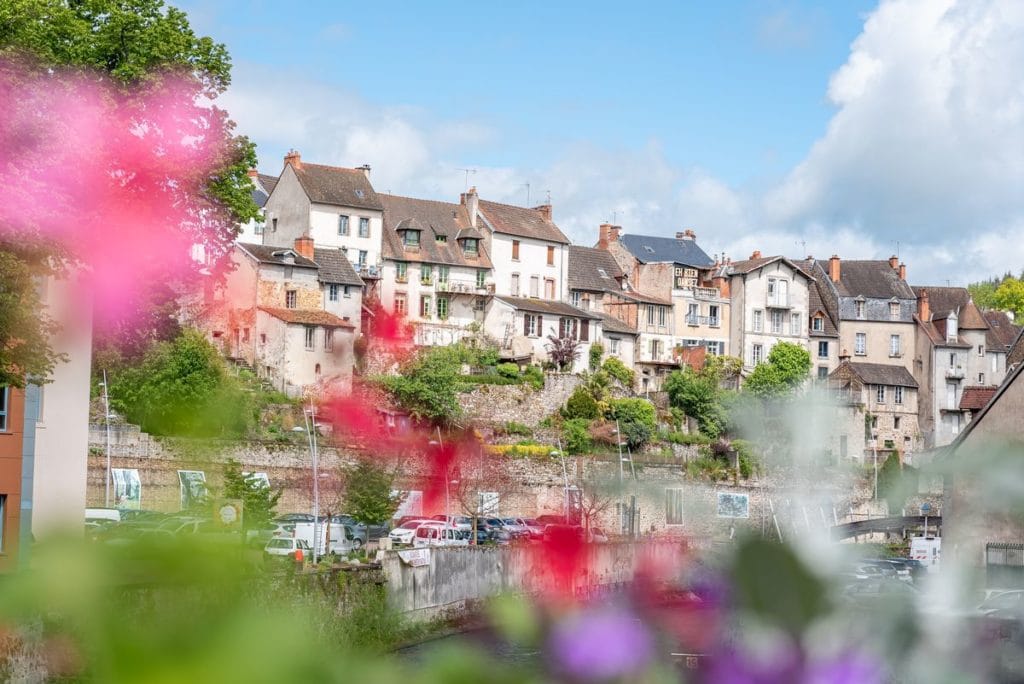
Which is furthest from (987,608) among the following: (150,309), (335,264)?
(335,264)

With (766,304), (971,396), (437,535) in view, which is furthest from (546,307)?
(437,535)

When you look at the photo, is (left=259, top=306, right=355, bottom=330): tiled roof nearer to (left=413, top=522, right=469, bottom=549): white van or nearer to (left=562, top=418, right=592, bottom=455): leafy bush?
(left=562, top=418, right=592, bottom=455): leafy bush

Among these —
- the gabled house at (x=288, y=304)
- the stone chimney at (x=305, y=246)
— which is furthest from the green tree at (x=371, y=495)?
the stone chimney at (x=305, y=246)

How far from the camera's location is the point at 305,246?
161ft

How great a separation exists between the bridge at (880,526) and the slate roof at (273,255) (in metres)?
44.0

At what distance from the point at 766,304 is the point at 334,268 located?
2140cm

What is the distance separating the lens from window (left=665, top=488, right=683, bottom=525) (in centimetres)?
135

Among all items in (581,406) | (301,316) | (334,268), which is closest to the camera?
(301,316)

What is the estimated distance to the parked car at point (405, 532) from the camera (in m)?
29.3

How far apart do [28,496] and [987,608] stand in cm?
2055

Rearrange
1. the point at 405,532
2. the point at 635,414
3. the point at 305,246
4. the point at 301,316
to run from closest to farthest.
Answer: the point at 405,532 < the point at 301,316 < the point at 635,414 < the point at 305,246

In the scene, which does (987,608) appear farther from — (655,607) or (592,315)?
(592,315)

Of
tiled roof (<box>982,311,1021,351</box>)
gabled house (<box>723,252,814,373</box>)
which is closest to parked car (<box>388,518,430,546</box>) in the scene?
gabled house (<box>723,252,814,373</box>)

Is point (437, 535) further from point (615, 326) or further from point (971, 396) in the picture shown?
point (971, 396)
